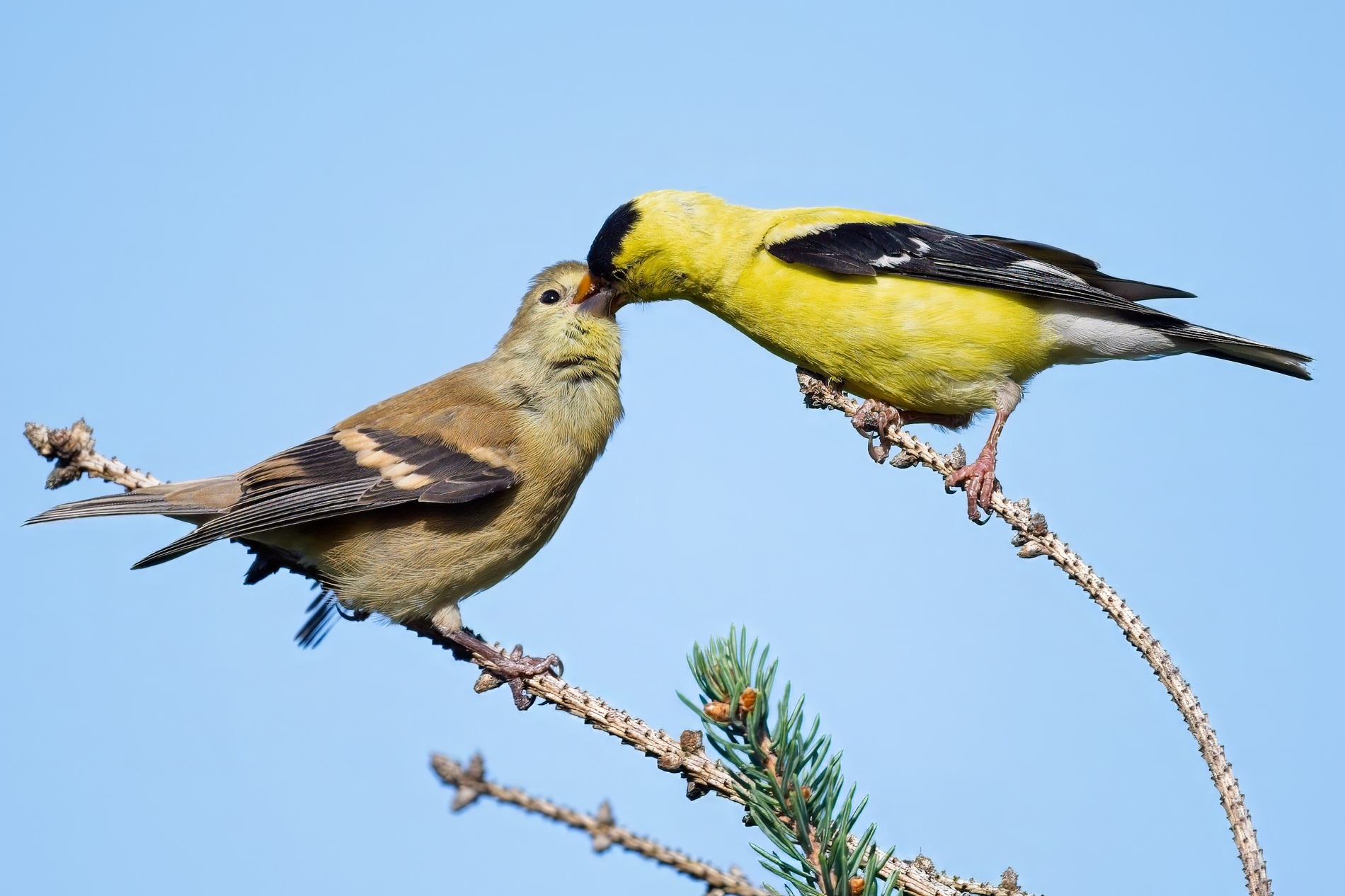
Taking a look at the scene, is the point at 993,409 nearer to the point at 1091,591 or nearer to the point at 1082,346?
the point at 1082,346

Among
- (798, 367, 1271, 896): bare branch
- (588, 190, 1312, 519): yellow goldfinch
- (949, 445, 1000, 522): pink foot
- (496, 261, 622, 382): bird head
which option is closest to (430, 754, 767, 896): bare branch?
(798, 367, 1271, 896): bare branch

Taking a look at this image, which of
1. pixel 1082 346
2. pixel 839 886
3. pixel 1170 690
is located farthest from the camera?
pixel 1082 346

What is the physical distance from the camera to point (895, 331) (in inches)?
192

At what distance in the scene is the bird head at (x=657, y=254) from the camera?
5.26 meters

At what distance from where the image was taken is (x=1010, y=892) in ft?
7.97

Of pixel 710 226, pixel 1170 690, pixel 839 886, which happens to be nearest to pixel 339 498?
pixel 710 226

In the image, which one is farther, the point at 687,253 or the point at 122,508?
the point at 687,253

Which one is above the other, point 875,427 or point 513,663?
point 875,427

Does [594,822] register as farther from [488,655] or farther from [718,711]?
[488,655]

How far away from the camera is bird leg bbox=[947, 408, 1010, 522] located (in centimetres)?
440

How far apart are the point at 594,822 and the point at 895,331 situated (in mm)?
3257

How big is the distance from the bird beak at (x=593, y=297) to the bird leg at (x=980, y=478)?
1.86 meters

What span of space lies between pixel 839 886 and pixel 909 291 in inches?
127

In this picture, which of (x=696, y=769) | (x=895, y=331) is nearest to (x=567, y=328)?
(x=895, y=331)
